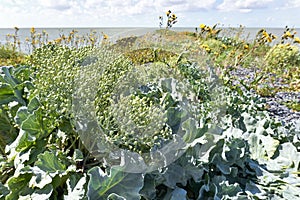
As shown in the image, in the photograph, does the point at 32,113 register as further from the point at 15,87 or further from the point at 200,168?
the point at 200,168

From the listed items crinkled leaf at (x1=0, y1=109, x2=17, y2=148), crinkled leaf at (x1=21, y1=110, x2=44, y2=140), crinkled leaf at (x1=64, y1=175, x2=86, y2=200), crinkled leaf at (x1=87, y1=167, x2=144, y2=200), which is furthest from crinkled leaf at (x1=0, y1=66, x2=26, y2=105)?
crinkled leaf at (x1=87, y1=167, x2=144, y2=200)

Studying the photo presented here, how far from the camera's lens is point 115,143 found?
4.33 ft

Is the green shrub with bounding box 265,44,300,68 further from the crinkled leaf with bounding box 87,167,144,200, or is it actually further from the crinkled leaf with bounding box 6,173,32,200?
the crinkled leaf with bounding box 6,173,32,200

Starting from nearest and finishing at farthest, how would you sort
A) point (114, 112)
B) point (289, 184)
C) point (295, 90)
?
point (114, 112)
point (289, 184)
point (295, 90)

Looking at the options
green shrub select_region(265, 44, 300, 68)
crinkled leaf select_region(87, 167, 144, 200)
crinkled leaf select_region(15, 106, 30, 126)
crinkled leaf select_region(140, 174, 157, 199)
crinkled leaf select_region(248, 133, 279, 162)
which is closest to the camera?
crinkled leaf select_region(87, 167, 144, 200)

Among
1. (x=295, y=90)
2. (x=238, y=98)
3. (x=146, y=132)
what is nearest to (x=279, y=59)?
(x=295, y=90)

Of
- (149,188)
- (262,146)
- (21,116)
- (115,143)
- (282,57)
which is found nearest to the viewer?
(115,143)

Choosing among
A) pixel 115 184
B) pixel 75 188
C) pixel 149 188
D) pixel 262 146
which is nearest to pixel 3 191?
pixel 75 188

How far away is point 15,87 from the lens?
187cm

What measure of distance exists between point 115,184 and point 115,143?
0.18 meters

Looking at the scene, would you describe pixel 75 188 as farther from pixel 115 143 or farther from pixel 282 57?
pixel 282 57

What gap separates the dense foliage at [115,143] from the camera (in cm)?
134

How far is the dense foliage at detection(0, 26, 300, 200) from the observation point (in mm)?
1336

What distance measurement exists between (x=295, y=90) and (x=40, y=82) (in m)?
5.46
